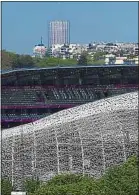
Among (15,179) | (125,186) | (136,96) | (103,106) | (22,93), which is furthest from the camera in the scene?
(22,93)

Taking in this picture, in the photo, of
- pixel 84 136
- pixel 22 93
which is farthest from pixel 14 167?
pixel 22 93

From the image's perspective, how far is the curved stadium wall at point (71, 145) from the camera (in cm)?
1788

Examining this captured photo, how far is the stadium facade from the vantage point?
41406 millimetres

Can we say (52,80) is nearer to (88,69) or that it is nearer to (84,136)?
(88,69)

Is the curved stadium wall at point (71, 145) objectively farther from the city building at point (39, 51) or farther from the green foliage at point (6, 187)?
the city building at point (39, 51)

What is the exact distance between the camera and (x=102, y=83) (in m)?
44.4

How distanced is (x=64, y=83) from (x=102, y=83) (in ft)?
9.46

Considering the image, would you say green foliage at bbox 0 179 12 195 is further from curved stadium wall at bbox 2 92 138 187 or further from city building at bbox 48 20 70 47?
city building at bbox 48 20 70 47

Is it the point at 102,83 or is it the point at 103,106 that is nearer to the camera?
the point at 103,106

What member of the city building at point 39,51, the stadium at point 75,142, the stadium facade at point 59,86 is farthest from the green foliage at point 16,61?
the stadium at point 75,142

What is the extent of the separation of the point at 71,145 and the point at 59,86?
25678mm

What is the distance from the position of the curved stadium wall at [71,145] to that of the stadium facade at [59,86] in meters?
22.0

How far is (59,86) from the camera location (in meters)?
43.8

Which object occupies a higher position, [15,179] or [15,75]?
[15,75]
